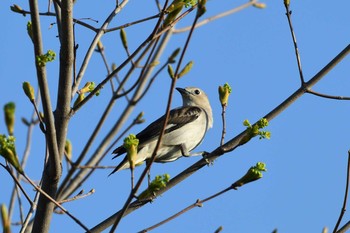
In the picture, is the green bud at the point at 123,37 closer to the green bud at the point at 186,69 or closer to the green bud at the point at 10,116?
the green bud at the point at 186,69

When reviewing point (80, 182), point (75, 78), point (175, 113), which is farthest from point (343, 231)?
point (175, 113)

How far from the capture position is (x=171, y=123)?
10359 mm

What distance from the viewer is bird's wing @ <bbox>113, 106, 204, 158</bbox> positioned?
9.51 m

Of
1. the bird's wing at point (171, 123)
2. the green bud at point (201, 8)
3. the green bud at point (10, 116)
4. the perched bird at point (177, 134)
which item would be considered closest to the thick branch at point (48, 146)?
the green bud at point (10, 116)

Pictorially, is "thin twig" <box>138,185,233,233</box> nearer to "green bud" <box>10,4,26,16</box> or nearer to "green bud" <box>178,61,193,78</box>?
"green bud" <box>178,61,193,78</box>

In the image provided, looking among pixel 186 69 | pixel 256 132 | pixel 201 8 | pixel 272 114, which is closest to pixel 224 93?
pixel 272 114

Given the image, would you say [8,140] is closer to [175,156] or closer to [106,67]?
[106,67]

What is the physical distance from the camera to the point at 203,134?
1062 centimetres

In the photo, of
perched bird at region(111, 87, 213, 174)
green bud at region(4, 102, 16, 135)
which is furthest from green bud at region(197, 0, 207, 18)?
perched bird at region(111, 87, 213, 174)

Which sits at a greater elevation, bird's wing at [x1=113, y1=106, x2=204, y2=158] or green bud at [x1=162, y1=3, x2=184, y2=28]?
bird's wing at [x1=113, y1=106, x2=204, y2=158]

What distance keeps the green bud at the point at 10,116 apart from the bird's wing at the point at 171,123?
15.2 feet

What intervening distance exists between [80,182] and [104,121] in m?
1.02

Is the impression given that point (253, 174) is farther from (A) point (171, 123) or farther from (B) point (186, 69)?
(A) point (171, 123)

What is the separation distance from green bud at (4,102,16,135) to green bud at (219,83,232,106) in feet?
8.34
